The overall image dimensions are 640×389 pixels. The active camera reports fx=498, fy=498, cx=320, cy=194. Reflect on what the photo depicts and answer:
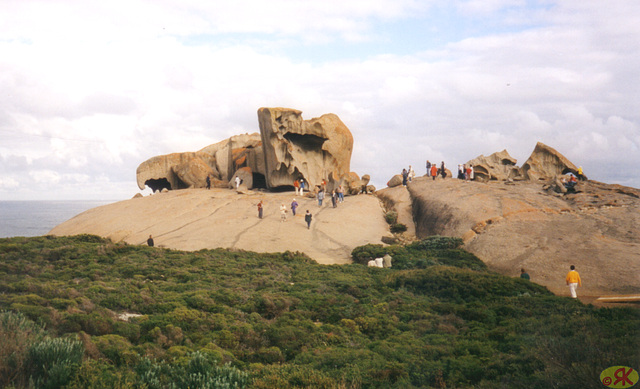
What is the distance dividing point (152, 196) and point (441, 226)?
25.8 meters

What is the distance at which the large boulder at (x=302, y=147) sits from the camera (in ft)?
142

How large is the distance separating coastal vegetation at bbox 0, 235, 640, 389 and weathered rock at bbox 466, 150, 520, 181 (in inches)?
935

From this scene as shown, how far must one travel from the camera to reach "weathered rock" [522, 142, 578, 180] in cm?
4725

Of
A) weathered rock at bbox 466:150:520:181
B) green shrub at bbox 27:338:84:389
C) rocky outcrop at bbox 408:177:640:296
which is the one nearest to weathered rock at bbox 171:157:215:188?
rocky outcrop at bbox 408:177:640:296

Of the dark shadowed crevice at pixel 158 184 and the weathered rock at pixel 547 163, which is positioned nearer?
the weathered rock at pixel 547 163

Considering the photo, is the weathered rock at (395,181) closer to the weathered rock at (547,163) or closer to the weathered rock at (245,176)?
the weathered rock at (547,163)

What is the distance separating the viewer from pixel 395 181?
46.8 m

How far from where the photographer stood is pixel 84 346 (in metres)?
11.5

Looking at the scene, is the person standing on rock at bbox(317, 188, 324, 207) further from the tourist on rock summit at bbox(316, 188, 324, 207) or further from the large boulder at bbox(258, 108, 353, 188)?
the large boulder at bbox(258, 108, 353, 188)

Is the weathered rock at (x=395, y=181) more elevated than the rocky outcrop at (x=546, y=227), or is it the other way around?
the weathered rock at (x=395, y=181)

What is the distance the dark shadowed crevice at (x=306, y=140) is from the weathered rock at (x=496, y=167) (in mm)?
14863

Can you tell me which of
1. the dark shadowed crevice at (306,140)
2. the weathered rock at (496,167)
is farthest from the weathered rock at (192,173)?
the weathered rock at (496,167)

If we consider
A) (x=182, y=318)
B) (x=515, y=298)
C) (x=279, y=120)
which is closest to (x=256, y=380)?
(x=182, y=318)

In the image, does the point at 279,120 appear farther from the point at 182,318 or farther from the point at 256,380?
the point at 256,380
